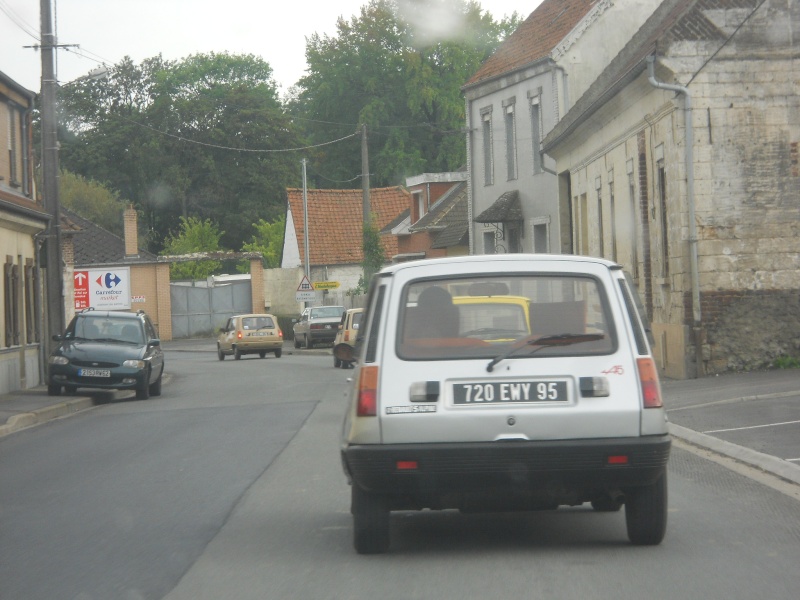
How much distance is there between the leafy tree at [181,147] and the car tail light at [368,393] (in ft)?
227

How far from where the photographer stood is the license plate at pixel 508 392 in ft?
22.5

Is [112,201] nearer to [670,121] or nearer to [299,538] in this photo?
[670,121]

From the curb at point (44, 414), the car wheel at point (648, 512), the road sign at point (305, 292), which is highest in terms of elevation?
the road sign at point (305, 292)

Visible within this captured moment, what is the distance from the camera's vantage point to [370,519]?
283 inches

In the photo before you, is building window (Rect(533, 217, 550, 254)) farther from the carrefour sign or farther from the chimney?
the chimney

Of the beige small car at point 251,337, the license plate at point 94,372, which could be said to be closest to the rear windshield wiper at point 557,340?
the license plate at point 94,372

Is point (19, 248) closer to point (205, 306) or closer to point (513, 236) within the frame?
point (513, 236)

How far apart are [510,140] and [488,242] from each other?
4.00 metres

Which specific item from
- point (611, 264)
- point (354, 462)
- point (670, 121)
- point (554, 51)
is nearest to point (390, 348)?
point (354, 462)

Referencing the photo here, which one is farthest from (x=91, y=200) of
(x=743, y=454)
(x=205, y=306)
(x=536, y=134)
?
(x=743, y=454)

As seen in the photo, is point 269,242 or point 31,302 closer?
point 31,302

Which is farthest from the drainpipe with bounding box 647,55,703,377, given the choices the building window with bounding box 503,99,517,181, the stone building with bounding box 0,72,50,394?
the building window with bounding box 503,99,517,181

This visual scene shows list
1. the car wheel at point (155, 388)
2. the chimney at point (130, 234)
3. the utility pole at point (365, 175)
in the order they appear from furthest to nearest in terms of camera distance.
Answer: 1. the chimney at point (130, 234)
2. the utility pole at point (365, 175)
3. the car wheel at point (155, 388)

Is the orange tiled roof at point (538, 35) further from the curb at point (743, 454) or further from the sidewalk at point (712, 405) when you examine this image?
the curb at point (743, 454)
